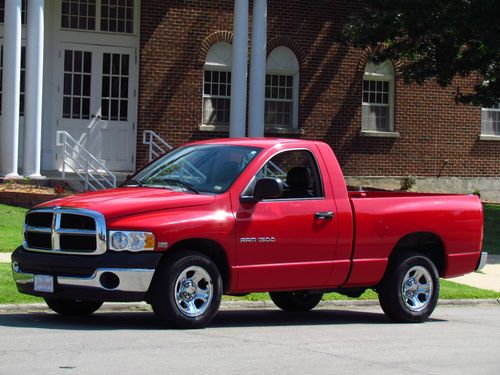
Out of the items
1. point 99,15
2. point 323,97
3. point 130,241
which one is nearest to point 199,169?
point 130,241

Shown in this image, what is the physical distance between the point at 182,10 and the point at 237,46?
6.52ft

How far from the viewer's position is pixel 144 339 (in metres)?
8.53

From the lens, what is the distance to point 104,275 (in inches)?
346

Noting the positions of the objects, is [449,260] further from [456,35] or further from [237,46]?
[237,46]

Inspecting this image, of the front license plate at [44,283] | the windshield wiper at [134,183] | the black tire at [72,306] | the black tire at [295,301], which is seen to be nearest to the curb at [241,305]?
the black tire at [295,301]

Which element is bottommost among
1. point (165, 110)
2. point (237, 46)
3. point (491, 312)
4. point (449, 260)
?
point (491, 312)

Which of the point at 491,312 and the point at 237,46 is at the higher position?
the point at 237,46

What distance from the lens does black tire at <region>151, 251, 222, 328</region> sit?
29.3 ft

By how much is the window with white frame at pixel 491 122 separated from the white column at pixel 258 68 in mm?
7542

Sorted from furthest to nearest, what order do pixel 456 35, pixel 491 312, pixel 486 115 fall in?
pixel 486 115 → pixel 456 35 → pixel 491 312

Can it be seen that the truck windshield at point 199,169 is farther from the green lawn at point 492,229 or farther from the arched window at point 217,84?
the arched window at point 217,84

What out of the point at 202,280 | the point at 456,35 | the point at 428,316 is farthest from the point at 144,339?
the point at 456,35

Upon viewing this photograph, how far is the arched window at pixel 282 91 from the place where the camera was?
78.2ft

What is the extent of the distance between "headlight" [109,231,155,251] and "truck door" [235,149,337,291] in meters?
0.98
